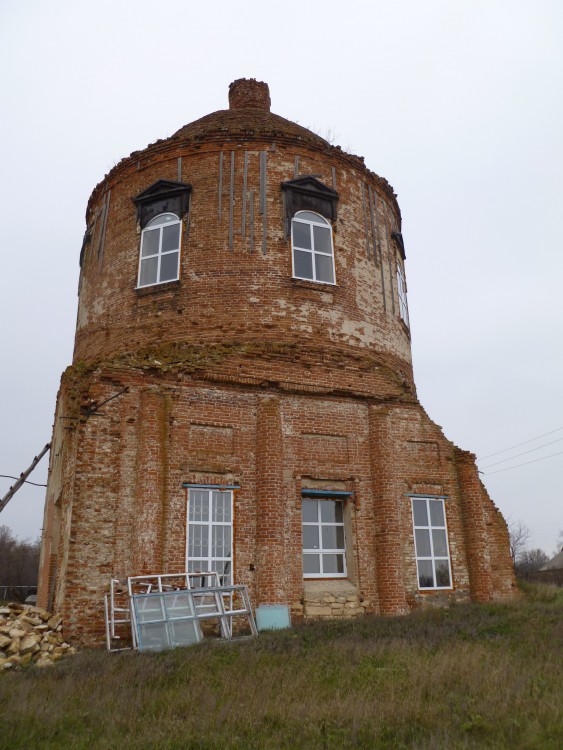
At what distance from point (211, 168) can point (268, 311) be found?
3826mm

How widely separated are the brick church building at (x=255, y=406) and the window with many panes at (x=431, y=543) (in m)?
0.03

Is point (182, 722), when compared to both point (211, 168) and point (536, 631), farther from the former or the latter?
point (211, 168)

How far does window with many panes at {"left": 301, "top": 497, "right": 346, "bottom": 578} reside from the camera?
11.7 metres

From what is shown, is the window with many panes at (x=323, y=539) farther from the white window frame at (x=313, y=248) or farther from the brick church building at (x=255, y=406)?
the white window frame at (x=313, y=248)

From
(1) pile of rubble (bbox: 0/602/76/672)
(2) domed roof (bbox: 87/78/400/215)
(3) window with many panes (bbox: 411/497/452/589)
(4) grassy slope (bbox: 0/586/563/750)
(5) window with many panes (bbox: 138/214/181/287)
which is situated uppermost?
(2) domed roof (bbox: 87/78/400/215)

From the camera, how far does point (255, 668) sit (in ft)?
24.9

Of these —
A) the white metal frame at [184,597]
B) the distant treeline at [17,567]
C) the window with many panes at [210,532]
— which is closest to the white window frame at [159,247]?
the window with many panes at [210,532]

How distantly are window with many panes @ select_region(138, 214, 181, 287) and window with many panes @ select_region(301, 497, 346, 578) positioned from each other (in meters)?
5.78

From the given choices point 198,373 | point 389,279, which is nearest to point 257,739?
point 198,373

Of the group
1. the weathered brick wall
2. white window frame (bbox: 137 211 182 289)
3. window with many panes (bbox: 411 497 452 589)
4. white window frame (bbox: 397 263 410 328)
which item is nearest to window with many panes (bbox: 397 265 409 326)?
white window frame (bbox: 397 263 410 328)

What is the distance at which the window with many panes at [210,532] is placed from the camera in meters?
10.8

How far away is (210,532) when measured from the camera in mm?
10945

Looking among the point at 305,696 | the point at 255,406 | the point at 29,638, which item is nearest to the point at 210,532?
the point at 255,406

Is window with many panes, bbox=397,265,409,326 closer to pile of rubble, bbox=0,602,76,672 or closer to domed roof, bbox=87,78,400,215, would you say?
domed roof, bbox=87,78,400,215
